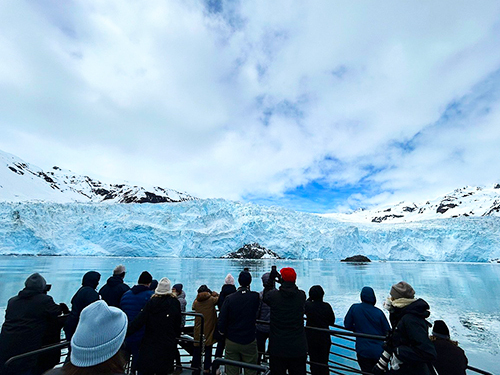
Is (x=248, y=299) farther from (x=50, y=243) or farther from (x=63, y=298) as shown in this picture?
(x=50, y=243)

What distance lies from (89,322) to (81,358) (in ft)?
0.37

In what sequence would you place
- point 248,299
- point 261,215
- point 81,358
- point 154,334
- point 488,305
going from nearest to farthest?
point 81,358, point 154,334, point 248,299, point 488,305, point 261,215

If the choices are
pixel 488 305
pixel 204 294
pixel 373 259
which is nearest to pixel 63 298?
pixel 204 294

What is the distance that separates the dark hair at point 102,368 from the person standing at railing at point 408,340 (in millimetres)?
1641

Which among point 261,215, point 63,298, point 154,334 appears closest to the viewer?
point 154,334

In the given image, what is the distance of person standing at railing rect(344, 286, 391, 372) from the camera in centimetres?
273

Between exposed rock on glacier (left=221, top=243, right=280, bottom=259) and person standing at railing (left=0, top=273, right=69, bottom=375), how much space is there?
1356 inches

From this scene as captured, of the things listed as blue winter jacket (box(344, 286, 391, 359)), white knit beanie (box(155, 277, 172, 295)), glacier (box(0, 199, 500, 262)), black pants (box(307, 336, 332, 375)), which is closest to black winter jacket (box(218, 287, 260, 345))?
white knit beanie (box(155, 277, 172, 295))

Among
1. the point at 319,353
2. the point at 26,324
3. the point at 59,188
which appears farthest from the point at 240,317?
the point at 59,188

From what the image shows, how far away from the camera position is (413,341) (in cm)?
183

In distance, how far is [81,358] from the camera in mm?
1011

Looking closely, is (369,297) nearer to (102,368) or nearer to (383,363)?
(383,363)

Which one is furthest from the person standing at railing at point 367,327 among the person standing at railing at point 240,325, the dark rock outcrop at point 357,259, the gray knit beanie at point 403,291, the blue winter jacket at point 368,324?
the dark rock outcrop at point 357,259

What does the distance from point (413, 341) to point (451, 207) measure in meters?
135
